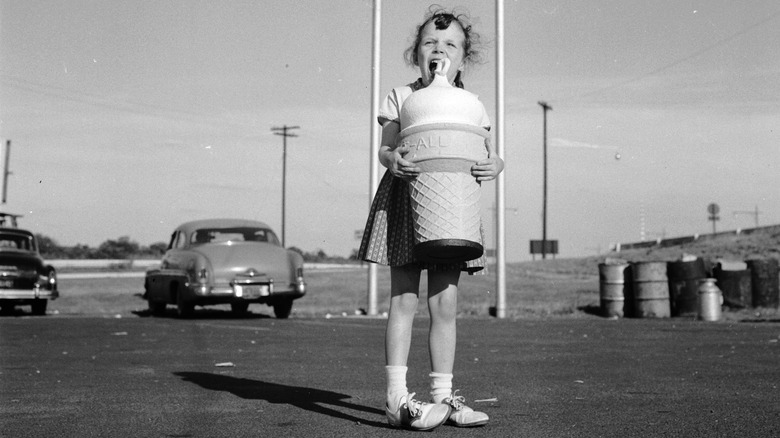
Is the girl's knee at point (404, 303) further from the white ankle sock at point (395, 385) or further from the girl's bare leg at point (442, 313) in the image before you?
the white ankle sock at point (395, 385)

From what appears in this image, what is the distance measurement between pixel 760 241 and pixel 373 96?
2754 cm

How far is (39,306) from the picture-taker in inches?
685

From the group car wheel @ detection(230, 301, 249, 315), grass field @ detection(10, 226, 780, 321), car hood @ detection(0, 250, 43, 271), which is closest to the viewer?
car hood @ detection(0, 250, 43, 271)

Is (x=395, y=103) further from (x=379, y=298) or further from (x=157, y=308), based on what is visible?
(x=379, y=298)

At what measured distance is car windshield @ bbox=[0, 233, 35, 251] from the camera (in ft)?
56.4

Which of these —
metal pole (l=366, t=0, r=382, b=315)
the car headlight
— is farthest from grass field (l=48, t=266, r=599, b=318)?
the car headlight

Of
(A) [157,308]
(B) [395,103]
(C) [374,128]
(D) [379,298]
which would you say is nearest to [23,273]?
(A) [157,308]

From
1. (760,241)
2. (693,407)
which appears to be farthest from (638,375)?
(760,241)

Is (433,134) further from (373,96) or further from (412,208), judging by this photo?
(373,96)

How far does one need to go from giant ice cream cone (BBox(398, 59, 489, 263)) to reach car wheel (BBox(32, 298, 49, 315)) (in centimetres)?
1464

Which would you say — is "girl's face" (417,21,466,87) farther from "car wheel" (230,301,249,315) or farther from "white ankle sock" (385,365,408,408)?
"car wheel" (230,301,249,315)

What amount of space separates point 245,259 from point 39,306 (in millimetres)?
4669

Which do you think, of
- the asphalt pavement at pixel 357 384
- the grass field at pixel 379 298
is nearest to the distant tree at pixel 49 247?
the grass field at pixel 379 298

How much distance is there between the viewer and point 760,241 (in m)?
39.5
